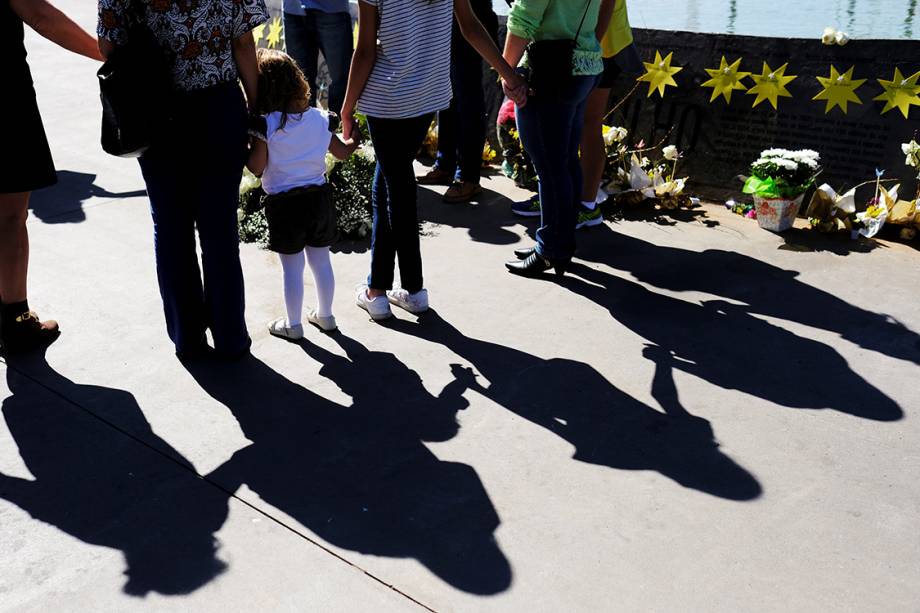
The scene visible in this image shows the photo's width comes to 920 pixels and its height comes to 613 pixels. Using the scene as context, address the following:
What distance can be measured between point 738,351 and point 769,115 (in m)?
2.22

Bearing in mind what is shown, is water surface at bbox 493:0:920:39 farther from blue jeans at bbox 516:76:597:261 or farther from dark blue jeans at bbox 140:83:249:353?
dark blue jeans at bbox 140:83:249:353

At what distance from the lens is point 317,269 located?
13.5 feet

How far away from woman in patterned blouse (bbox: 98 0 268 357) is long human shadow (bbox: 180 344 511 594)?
0.22m

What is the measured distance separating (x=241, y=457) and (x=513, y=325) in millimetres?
1481

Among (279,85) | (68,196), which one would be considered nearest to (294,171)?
(279,85)

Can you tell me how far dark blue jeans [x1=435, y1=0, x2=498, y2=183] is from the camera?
19.1 feet

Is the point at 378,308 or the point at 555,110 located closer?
the point at 378,308

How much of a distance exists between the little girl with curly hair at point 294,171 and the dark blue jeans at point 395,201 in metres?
0.17

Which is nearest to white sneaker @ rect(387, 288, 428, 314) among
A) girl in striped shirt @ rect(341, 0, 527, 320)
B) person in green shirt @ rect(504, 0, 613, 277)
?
girl in striped shirt @ rect(341, 0, 527, 320)

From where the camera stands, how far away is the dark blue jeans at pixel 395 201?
4062 mm

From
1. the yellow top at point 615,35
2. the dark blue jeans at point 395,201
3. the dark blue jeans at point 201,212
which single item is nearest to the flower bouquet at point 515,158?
the yellow top at point 615,35

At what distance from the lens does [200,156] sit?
11.7 ft

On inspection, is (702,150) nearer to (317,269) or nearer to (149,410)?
(317,269)

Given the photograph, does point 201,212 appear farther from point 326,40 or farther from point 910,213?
point 910,213
